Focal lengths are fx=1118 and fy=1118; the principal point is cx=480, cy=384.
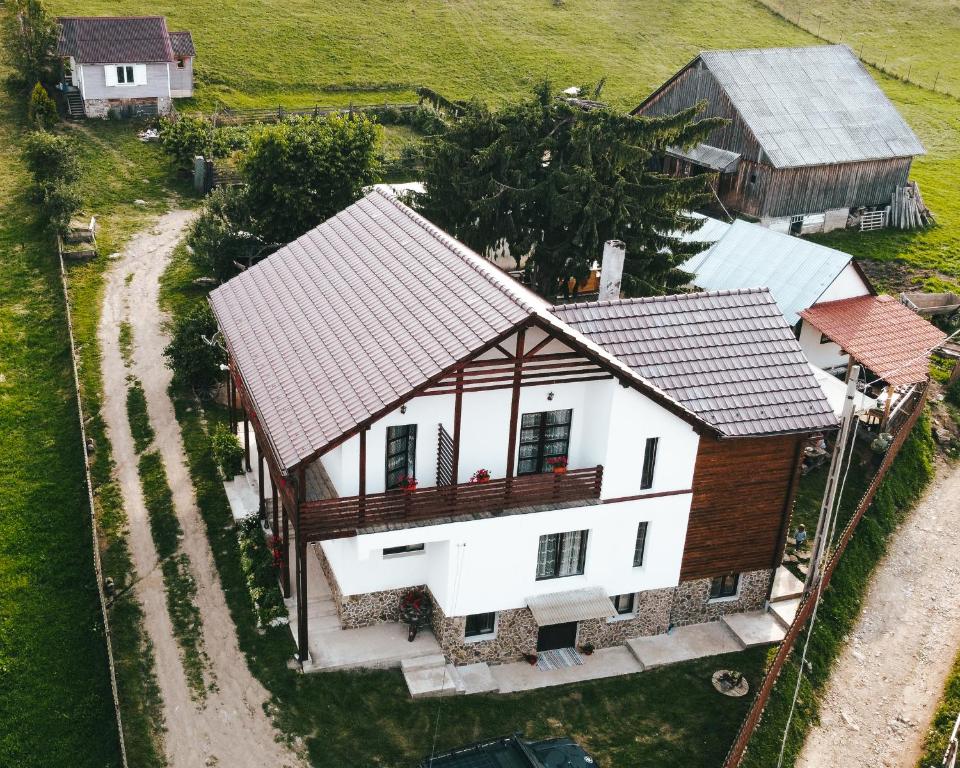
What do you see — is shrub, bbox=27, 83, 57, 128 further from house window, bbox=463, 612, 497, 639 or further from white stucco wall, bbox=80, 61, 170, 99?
house window, bbox=463, 612, 497, 639

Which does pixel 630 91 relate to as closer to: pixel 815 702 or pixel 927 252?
pixel 927 252

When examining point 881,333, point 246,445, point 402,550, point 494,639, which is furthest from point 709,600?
point 881,333

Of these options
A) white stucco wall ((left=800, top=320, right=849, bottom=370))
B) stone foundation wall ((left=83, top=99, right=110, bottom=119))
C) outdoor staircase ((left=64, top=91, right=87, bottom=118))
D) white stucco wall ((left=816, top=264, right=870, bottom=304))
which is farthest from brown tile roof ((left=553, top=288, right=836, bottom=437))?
outdoor staircase ((left=64, top=91, right=87, bottom=118))

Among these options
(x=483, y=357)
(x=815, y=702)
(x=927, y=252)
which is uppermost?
(x=483, y=357)

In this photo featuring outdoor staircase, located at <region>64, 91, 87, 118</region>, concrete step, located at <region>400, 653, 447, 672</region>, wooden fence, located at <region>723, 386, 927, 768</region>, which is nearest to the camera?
wooden fence, located at <region>723, 386, 927, 768</region>

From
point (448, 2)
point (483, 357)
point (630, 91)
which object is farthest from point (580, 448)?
point (448, 2)

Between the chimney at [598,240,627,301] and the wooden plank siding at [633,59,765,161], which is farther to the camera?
the wooden plank siding at [633,59,765,161]

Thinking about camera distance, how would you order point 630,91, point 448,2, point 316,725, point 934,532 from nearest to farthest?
1. point 316,725
2. point 934,532
3. point 630,91
4. point 448,2
